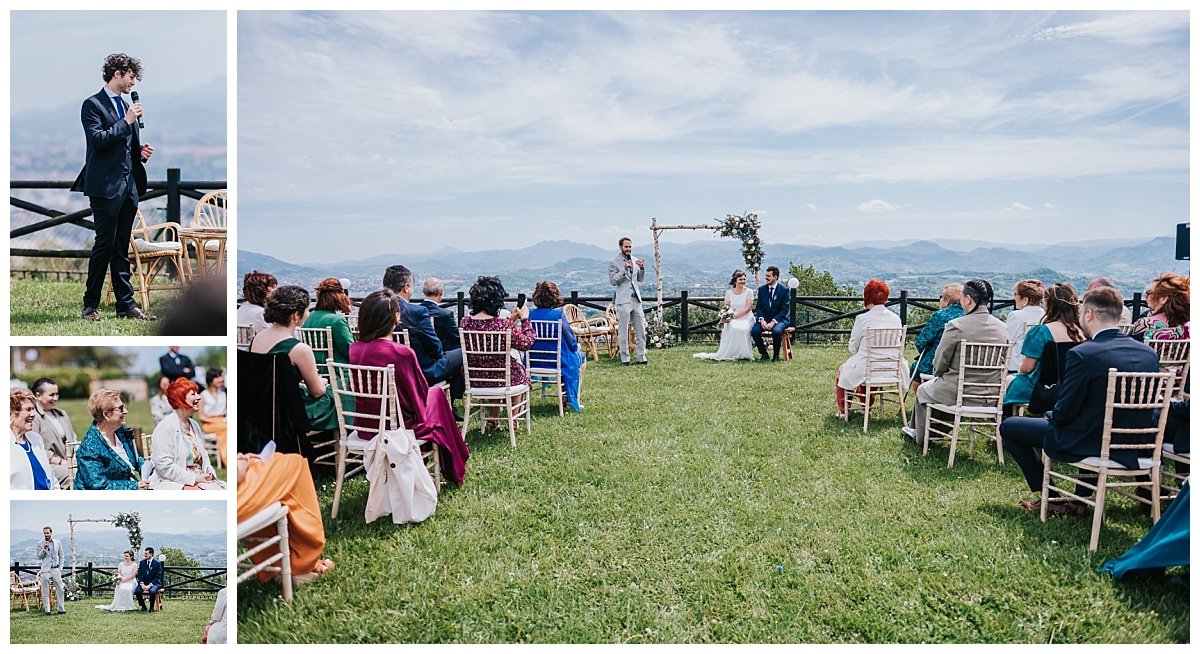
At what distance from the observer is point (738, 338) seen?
11.4 meters

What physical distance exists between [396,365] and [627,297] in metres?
6.55

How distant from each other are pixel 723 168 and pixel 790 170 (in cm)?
340

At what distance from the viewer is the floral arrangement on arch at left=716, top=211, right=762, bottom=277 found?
513 inches

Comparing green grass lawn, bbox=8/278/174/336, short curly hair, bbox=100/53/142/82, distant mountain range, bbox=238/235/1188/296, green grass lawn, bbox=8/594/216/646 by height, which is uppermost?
short curly hair, bbox=100/53/142/82

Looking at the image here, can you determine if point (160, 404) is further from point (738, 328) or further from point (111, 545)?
point (738, 328)

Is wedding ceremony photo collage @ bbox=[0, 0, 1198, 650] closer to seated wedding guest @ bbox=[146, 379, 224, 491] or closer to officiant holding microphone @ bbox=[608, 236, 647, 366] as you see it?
seated wedding guest @ bbox=[146, 379, 224, 491]

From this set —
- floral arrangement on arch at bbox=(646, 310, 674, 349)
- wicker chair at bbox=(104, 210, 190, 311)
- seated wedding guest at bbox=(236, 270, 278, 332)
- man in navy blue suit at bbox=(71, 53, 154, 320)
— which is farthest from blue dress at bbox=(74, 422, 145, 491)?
floral arrangement on arch at bbox=(646, 310, 674, 349)

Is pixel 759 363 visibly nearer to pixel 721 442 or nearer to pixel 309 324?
pixel 721 442

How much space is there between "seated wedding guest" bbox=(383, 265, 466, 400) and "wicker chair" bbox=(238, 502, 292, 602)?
8.13 feet

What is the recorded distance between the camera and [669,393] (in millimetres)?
8547

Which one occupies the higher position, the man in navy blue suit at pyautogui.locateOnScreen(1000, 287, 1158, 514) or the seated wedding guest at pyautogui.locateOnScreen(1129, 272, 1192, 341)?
the seated wedding guest at pyautogui.locateOnScreen(1129, 272, 1192, 341)

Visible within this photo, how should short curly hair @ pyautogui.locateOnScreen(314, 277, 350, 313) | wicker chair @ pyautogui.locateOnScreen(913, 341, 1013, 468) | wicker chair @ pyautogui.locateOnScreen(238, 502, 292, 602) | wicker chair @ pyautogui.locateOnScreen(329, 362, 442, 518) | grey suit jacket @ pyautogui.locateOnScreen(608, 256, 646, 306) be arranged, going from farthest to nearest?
grey suit jacket @ pyautogui.locateOnScreen(608, 256, 646, 306), wicker chair @ pyautogui.locateOnScreen(913, 341, 1013, 468), short curly hair @ pyautogui.locateOnScreen(314, 277, 350, 313), wicker chair @ pyautogui.locateOnScreen(329, 362, 442, 518), wicker chair @ pyautogui.locateOnScreen(238, 502, 292, 602)

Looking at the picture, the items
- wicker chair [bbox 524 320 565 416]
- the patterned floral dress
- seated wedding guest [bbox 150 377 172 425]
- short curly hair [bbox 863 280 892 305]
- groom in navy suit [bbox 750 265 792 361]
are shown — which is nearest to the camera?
seated wedding guest [bbox 150 377 172 425]

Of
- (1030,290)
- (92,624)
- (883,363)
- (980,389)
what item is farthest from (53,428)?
(1030,290)
